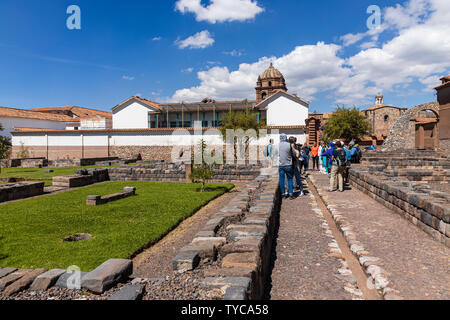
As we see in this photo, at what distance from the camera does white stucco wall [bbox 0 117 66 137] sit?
41800mm

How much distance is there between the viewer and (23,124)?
44250 mm

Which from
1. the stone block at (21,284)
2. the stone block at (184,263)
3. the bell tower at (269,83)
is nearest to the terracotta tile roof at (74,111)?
the bell tower at (269,83)

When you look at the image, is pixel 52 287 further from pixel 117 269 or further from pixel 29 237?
pixel 29 237

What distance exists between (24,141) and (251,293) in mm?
38313

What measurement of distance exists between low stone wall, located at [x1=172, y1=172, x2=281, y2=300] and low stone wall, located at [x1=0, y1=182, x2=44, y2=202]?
8.58 meters

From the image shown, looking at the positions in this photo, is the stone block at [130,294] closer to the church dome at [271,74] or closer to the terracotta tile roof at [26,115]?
the terracotta tile roof at [26,115]

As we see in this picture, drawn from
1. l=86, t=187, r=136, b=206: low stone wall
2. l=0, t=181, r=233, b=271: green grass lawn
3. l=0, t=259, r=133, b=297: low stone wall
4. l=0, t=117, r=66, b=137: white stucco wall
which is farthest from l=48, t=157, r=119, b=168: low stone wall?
l=0, t=259, r=133, b=297: low stone wall

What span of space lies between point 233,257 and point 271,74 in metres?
50.3

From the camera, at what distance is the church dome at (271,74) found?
49969 millimetres

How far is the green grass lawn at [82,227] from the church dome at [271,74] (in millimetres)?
43509

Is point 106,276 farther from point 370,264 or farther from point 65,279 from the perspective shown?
point 370,264

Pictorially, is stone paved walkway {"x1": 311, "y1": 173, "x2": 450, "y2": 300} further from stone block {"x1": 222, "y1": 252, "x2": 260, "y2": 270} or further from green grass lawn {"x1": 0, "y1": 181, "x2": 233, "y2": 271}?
green grass lawn {"x1": 0, "y1": 181, "x2": 233, "y2": 271}

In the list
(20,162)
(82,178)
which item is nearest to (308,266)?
(82,178)
